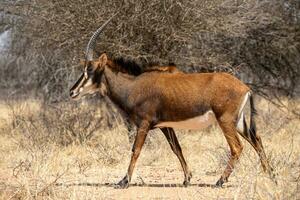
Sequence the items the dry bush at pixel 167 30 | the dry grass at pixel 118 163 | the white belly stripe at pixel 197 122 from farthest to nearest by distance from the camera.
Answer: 1. the dry bush at pixel 167 30
2. the white belly stripe at pixel 197 122
3. the dry grass at pixel 118 163

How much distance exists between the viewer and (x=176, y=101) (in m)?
8.62

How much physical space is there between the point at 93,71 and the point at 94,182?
1521 millimetres

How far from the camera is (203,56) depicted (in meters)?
13.3

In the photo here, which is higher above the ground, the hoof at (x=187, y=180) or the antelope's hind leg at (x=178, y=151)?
the antelope's hind leg at (x=178, y=151)

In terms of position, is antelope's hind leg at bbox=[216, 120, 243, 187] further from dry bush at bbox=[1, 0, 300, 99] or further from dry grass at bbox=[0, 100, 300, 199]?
dry bush at bbox=[1, 0, 300, 99]

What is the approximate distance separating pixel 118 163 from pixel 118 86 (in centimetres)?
151

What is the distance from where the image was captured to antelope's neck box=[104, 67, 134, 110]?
9148 millimetres

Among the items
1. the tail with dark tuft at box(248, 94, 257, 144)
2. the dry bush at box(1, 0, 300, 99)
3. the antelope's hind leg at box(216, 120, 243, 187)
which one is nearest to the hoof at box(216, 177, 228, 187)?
the antelope's hind leg at box(216, 120, 243, 187)

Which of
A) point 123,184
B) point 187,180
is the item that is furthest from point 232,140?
point 123,184

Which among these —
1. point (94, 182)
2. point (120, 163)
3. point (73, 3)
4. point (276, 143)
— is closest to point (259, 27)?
point (276, 143)

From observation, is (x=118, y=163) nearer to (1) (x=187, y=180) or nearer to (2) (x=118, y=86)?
(2) (x=118, y=86)

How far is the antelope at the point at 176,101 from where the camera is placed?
8391mm

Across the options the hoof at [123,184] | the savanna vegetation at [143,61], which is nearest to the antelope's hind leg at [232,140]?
the savanna vegetation at [143,61]

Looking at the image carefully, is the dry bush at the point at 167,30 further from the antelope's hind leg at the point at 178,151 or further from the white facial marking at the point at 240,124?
the white facial marking at the point at 240,124
